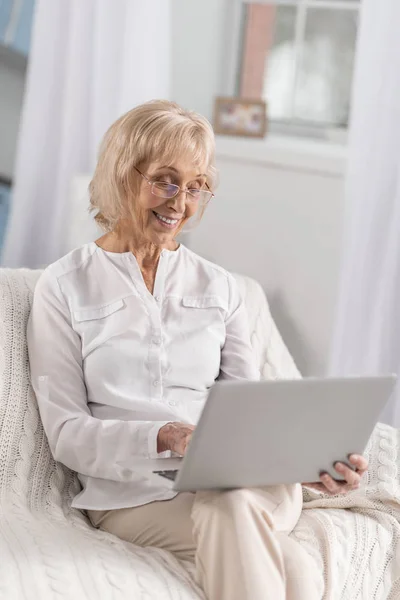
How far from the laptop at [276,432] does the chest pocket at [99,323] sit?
1.01 feet

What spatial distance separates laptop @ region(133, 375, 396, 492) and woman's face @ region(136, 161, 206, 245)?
50 centimetres

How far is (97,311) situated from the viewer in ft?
6.07

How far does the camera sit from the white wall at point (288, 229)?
2908 mm

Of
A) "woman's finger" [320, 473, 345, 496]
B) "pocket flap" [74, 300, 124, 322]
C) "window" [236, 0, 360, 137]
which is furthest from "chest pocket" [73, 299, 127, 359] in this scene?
"window" [236, 0, 360, 137]

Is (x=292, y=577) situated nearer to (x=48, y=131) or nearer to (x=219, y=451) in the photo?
(x=219, y=451)

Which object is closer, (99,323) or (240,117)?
(99,323)

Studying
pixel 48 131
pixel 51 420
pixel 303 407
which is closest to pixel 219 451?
pixel 303 407

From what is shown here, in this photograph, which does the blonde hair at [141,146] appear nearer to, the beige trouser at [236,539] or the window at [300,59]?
the beige trouser at [236,539]

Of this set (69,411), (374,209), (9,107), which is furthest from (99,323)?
(9,107)

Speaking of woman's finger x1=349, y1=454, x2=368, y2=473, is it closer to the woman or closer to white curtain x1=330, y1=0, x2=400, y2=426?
the woman

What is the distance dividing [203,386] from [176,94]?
1.86 metres

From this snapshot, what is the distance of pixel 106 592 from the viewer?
1462 mm

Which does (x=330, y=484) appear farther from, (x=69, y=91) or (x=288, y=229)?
(x=69, y=91)

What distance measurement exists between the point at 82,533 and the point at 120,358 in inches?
13.6
